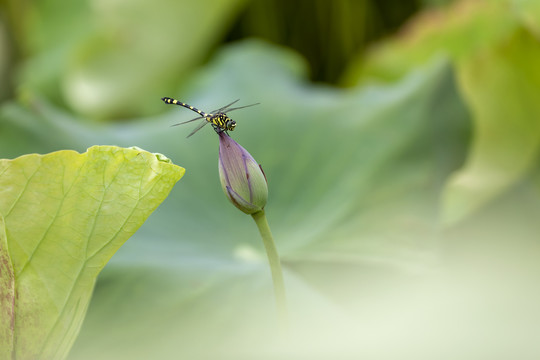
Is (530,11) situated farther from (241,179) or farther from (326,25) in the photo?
(326,25)

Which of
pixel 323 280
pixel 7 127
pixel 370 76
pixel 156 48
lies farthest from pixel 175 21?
pixel 323 280

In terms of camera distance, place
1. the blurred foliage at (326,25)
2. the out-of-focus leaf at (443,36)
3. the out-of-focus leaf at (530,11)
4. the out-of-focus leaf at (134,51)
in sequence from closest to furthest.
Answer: the out-of-focus leaf at (530,11)
the out-of-focus leaf at (443,36)
the out-of-focus leaf at (134,51)
the blurred foliage at (326,25)

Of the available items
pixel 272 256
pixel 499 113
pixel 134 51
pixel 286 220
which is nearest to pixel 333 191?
pixel 286 220

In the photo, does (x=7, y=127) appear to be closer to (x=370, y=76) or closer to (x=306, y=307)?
(x=306, y=307)

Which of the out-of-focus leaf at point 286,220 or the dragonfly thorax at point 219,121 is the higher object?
the out-of-focus leaf at point 286,220

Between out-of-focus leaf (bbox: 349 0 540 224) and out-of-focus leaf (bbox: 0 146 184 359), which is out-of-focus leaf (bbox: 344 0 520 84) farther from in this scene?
out-of-focus leaf (bbox: 0 146 184 359)

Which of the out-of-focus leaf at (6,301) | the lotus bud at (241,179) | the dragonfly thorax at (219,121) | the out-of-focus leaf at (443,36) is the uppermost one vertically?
the out-of-focus leaf at (443,36)

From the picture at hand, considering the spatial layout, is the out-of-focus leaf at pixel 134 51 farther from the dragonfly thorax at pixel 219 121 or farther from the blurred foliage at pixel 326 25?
the dragonfly thorax at pixel 219 121

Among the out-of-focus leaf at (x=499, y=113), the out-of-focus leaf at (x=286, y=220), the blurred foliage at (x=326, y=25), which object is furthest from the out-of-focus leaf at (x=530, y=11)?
the blurred foliage at (x=326, y=25)
